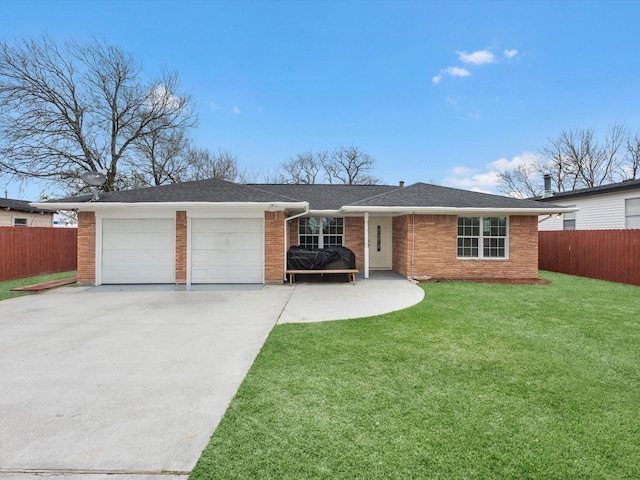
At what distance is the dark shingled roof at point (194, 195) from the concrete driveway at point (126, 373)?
3.24 meters

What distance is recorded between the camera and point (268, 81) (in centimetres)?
1961

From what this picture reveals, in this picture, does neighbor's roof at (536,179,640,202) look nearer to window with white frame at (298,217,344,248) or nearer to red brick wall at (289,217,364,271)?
red brick wall at (289,217,364,271)

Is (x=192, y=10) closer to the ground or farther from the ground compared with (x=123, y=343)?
farther from the ground

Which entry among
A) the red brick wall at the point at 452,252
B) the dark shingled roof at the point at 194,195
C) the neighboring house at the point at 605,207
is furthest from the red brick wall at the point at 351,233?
the neighboring house at the point at 605,207

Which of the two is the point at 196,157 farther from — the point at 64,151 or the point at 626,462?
the point at 626,462

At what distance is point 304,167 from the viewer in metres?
36.2

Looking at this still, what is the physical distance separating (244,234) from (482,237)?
8.34 meters

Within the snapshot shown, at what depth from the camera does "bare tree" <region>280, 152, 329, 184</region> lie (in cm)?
3584

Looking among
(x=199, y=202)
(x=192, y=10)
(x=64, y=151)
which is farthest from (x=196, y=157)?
(x=199, y=202)

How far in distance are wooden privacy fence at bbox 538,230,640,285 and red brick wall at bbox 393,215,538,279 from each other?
258 cm

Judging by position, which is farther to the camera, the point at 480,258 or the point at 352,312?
the point at 480,258

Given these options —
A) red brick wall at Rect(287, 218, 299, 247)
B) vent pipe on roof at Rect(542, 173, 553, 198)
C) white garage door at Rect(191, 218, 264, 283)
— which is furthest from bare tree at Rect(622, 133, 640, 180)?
white garage door at Rect(191, 218, 264, 283)

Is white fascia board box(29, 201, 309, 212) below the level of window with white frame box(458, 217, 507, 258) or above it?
above

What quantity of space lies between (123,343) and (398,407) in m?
4.31
